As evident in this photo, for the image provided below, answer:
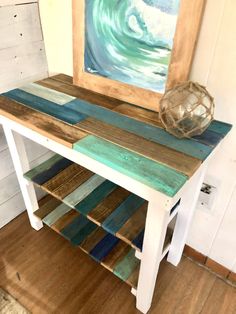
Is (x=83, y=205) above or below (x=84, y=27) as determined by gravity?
below

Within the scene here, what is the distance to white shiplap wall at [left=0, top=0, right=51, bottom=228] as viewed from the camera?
41.4 inches

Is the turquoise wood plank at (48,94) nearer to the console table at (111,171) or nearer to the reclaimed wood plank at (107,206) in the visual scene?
the console table at (111,171)

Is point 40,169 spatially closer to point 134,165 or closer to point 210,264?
point 134,165

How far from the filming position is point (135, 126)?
0.86 meters

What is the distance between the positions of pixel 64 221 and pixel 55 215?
57mm

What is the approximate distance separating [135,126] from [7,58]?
64 cm

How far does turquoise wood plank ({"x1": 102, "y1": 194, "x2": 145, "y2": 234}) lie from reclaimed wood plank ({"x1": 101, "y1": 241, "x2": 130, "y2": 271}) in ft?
0.67

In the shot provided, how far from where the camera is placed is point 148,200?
73 centimetres

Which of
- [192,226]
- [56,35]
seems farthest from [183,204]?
[56,35]

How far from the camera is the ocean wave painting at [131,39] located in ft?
2.64

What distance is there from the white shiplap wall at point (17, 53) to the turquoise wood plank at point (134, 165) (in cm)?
58

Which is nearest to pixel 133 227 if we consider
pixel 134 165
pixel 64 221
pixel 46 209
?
pixel 134 165

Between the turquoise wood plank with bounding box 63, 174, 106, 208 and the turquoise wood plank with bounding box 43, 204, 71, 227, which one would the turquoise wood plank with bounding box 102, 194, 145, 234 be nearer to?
the turquoise wood plank with bounding box 63, 174, 106, 208

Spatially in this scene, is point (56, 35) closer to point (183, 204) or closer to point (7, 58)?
point (7, 58)
